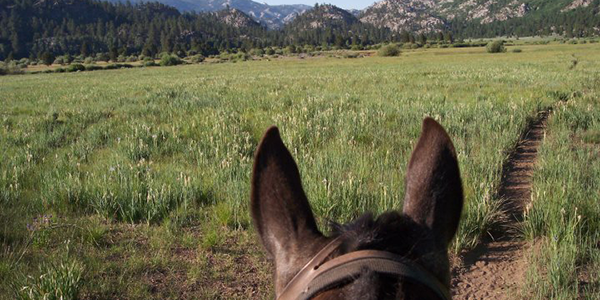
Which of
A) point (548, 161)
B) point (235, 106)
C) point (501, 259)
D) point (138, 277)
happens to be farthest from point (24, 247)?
point (235, 106)

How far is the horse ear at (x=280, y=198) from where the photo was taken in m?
1.40

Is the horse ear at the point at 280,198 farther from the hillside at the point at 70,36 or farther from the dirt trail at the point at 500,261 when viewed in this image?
the hillside at the point at 70,36

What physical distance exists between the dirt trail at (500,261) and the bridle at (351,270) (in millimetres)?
2198

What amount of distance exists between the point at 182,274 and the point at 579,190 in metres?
3.80

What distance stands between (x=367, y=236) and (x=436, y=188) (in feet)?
1.47

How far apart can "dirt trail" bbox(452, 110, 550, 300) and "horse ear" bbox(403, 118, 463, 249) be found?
6.10 feet

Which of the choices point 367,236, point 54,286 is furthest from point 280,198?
point 54,286

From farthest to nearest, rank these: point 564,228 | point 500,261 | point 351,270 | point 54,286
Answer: point 500,261
point 564,228
point 54,286
point 351,270

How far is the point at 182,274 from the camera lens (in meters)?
3.27

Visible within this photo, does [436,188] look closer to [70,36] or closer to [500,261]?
[500,261]

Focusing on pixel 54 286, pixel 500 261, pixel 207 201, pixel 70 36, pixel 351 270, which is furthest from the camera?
pixel 70 36

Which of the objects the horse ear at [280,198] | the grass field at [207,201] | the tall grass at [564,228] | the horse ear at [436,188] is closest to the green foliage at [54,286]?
the grass field at [207,201]

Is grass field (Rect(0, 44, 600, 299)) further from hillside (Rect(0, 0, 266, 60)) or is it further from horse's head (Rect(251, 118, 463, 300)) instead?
hillside (Rect(0, 0, 266, 60))

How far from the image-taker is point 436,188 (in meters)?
1.43
